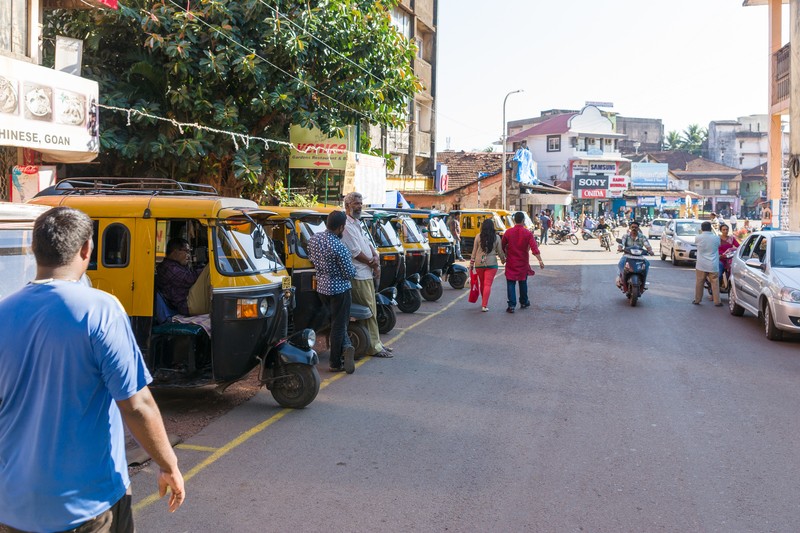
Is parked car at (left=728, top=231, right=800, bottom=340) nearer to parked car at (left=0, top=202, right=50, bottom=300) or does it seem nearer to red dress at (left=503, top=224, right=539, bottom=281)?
red dress at (left=503, top=224, right=539, bottom=281)

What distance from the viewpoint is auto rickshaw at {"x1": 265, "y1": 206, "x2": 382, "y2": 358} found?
9836mm

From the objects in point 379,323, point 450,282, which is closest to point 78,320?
point 379,323

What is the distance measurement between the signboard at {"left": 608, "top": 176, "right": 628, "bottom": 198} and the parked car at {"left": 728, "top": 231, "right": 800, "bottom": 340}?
57.7m

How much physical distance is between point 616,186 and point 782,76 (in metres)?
44.4

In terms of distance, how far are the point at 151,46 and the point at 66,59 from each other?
2.08 m

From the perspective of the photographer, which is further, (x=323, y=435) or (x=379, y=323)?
(x=379, y=323)

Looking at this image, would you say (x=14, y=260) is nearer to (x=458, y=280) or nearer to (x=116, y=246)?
(x=116, y=246)

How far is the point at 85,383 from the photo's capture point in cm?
273

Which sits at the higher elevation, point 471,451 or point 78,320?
point 78,320

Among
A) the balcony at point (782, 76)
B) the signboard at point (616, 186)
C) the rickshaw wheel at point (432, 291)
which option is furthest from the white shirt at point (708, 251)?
the signboard at point (616, 186)

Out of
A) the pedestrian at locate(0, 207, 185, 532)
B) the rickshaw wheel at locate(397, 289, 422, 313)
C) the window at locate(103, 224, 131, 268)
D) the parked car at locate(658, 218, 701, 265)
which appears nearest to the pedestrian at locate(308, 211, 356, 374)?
the window at locate(103, 224, 131, 268)

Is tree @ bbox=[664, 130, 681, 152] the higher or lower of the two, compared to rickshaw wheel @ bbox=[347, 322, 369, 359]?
higher

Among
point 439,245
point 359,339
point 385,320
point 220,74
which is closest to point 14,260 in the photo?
point 359,339

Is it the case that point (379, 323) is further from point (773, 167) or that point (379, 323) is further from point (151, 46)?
point (773, 167)
